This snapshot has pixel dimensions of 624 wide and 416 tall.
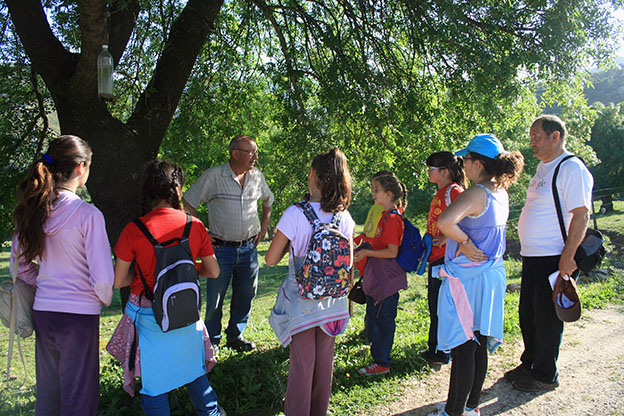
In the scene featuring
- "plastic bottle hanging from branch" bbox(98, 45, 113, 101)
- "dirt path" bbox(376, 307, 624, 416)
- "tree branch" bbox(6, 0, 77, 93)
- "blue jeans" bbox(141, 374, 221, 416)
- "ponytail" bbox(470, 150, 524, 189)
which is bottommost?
"dirt path" bbox(376, 307, 624, 416)

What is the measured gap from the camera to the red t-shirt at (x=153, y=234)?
2816 millimetres

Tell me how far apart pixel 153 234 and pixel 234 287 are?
7.53 ft

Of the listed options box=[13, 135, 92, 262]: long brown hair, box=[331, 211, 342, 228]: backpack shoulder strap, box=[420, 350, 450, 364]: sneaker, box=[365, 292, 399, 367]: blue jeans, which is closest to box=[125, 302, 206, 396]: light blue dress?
box=[13, 135, 92, 262]: long brown hair

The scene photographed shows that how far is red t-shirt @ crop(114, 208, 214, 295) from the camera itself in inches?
111

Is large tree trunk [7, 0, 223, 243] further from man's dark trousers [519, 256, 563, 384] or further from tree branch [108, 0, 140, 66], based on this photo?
man's dark trousers [519, 256, 563, 384]

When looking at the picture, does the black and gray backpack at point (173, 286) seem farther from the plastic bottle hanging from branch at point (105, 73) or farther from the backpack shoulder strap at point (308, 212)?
the plastic bottle hanging from branch at point (105, 73)

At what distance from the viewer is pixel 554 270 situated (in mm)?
3902

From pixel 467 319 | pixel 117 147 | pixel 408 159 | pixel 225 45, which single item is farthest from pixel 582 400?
pixel 225 45

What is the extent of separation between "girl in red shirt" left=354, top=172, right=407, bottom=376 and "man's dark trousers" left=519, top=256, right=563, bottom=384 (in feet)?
3.70

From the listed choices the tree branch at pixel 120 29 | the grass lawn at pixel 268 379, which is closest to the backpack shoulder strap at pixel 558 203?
the grass lawn at pixel 268 379

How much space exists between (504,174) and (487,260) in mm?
636

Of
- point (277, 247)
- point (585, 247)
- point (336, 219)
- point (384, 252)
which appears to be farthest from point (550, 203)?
point (277, 247)

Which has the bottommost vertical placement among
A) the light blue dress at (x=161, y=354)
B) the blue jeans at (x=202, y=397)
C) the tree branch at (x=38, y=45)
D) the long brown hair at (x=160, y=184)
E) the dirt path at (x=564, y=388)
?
the dirt path at (x=564, y=388)

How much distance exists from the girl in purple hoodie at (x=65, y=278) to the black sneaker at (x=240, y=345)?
221 centimetres
